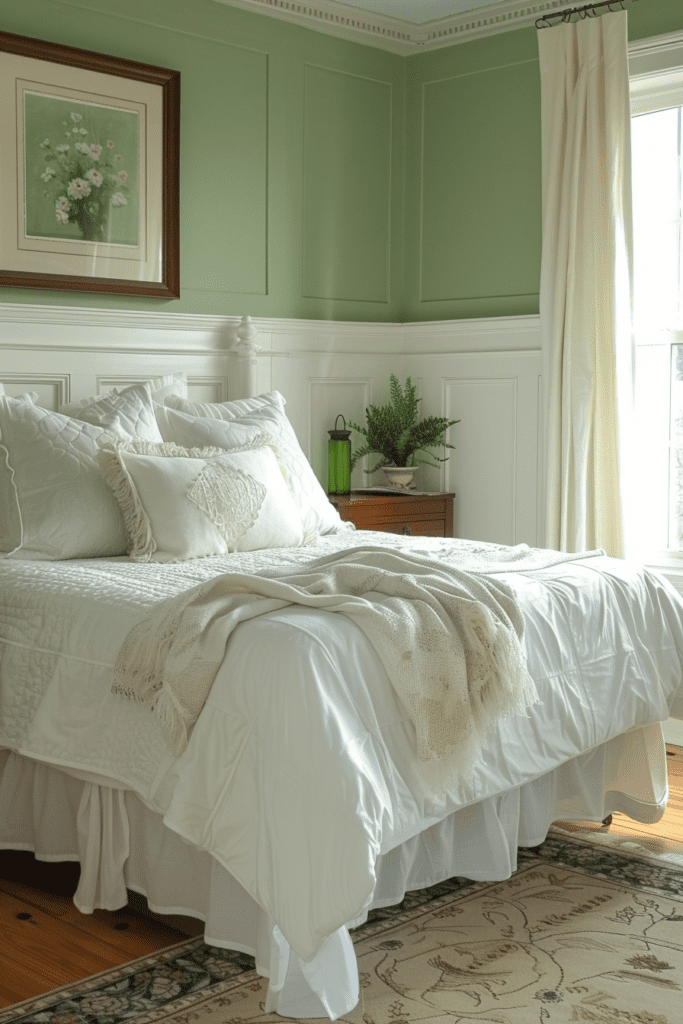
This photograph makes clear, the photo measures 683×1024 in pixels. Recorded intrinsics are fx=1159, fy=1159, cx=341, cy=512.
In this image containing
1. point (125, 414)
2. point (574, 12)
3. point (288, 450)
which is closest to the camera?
point (125, 414)

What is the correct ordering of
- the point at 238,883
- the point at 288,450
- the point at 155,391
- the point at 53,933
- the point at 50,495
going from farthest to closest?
the point at 155,391 → the point at 288,450 → the point at 50,495 → the point at 53,933 → the point at 238,883

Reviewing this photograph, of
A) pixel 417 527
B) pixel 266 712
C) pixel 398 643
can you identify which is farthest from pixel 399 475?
pixel 266 712

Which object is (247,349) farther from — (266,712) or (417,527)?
(266,712)

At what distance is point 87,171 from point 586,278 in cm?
191

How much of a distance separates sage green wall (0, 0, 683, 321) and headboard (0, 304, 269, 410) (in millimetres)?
84

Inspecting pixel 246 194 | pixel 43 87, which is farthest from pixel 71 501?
pixel 246 194

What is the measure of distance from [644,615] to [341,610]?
1.10 meters

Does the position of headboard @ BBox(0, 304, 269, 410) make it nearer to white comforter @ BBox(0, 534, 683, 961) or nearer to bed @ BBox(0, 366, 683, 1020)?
bed @ BBox(0, 366, 683, 1020)

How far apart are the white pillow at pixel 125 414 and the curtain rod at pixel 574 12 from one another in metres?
2.24

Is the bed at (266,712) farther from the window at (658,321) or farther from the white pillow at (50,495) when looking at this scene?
the window at (658,321)

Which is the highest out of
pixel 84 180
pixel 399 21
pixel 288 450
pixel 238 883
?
pixel 399 21

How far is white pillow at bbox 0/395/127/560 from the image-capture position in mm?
3270

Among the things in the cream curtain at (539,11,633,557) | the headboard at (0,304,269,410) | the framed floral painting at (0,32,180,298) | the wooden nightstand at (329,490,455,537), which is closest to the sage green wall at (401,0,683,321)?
the cream curtain at (539,11,633,557)

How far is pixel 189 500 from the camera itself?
10.9ft
